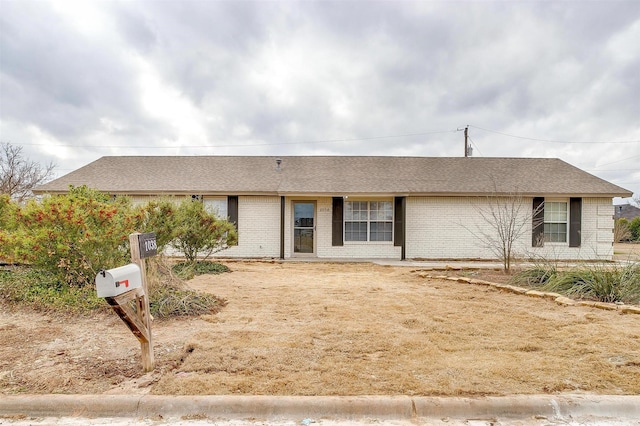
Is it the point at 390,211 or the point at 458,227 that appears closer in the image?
the point at 458,227

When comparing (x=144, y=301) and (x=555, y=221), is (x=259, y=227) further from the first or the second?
(x=555, y=221)

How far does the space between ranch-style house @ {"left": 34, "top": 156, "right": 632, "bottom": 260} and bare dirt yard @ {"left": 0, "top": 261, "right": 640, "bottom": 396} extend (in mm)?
7254

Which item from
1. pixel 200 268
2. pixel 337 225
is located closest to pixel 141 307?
pixel 200 268

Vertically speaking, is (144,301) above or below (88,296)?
above

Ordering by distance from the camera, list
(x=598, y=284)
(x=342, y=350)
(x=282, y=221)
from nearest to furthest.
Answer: (x=342, y=350), (x=598, y=284), (x=282, y=221)

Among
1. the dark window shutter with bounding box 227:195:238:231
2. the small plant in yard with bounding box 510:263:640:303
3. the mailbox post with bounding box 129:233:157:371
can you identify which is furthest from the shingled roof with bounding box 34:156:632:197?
the mailbox post with bounding box 129:233:157:371

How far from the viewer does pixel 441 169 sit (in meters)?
15.7

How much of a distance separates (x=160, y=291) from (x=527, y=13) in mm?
12848

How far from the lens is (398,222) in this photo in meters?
13.6

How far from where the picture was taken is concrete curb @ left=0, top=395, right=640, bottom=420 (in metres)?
2.59

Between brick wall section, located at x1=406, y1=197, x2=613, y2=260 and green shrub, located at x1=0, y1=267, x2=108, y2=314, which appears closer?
green shrub, located at x1=0, y1=267, x2=108, y2=314

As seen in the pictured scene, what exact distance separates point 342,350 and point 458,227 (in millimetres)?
11189

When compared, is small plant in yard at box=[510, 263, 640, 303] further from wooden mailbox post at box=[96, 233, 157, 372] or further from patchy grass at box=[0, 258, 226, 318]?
wooden mailbox post at box=[96, 233, 157, 372]

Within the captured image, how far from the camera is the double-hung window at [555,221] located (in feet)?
44.3
